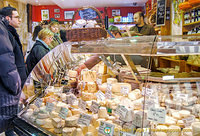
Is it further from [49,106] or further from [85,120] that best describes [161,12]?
[85,120]

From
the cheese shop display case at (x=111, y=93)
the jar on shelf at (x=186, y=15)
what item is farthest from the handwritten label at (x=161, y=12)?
the cheese shop display case at (x=111, y=93)

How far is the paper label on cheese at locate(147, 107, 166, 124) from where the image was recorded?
3.70ft

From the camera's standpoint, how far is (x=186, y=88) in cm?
158

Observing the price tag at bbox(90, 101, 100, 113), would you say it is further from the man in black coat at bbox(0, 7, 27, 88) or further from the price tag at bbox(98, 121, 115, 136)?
the man in black coat at bbox(0, 7, 27, 88)

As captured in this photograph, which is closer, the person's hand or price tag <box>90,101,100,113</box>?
price tag <box>90,101,100,113</box>

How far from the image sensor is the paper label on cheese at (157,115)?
3.70ft

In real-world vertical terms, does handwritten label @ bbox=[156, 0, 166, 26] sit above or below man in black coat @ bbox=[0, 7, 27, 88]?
above

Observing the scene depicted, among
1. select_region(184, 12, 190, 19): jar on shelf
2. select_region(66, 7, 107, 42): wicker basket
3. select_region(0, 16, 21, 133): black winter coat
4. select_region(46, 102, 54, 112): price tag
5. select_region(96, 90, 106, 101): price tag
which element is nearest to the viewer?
select_region(46, 102, 54, 112): price tag

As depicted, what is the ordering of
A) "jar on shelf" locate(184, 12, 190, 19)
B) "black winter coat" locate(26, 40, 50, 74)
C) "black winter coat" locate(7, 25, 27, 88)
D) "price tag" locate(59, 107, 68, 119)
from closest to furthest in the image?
"price tag" locate(59, 107, 68, 119) → "black winter coat" locate(7, 25, 27, 88) → "black winter coat" locate(26, 40, 50, 74) → "jar on shelf" locate(184, 12, 190, 19)

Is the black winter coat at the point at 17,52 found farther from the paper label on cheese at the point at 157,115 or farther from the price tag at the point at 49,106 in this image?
the paper label on cheese at the point at 157,115

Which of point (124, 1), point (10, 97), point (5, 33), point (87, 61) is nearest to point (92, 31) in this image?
point (87, 61)

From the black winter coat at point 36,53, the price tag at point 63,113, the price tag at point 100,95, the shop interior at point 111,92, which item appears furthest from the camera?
the black winter coat at point 36,53

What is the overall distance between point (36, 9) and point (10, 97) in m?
6.87

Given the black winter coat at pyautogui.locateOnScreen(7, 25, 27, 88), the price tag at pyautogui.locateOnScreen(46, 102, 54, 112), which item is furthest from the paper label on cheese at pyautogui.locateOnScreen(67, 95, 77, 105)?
the black winter coat at pyautogui.locateOnScreen(7, 25, 27, 88)
